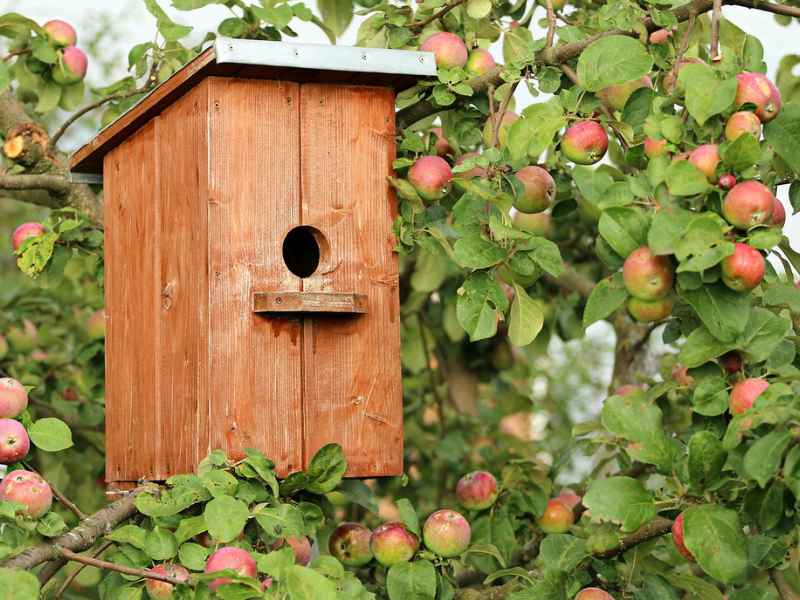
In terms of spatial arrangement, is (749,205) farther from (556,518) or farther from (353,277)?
(556,518)

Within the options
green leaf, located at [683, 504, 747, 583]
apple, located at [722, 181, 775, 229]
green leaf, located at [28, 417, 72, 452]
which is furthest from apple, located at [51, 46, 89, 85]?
green leaf, located at [683, 504, 747, 583]

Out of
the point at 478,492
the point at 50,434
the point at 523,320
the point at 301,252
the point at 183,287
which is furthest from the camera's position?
the point at 478,492

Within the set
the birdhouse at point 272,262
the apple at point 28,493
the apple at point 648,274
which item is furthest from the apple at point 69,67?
the apple at point 648,274

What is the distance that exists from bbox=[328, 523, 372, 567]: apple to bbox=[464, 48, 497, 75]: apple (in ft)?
3.20

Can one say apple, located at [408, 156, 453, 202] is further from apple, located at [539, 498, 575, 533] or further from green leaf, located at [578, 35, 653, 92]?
apple, located at [539, 498, 575, 533]

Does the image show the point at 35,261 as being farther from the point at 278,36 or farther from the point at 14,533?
the point at 14,533

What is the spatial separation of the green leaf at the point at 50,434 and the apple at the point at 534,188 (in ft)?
3.02

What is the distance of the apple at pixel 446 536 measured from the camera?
1.97 metres

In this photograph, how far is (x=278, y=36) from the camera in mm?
2467

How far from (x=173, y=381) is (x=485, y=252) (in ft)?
2.20

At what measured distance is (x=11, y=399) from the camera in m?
1.71

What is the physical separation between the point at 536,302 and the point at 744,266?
702 millimetres

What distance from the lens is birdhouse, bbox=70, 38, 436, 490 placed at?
187 centimetres

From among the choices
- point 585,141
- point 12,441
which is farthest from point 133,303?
point 585,141
